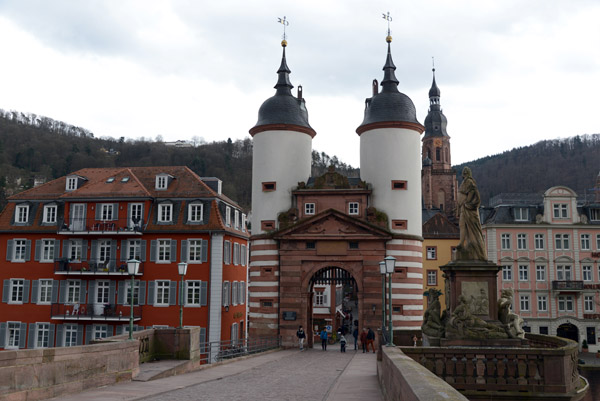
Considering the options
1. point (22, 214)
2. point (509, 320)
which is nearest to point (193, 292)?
point (22, 214)

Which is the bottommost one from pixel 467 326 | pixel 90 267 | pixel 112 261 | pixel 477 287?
pixel 467 326

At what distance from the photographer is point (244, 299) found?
155 feet

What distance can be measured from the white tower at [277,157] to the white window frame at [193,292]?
17.0ft

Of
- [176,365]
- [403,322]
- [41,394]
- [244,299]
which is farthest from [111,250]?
[41,394]

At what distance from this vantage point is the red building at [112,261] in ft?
129

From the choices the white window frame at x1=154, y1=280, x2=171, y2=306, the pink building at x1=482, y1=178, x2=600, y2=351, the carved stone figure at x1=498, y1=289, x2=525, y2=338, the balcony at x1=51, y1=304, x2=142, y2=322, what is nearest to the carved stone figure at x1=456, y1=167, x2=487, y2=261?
the carved stone figure at x1=498, y1=289, x2=525, y2=338

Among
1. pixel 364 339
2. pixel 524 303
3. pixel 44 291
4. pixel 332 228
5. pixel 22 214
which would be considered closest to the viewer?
pixel 364 339

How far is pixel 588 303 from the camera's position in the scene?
→ 5119cm

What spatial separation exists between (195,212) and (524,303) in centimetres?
2879

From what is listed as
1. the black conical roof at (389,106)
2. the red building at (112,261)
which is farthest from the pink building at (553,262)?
the red building at (112,261)

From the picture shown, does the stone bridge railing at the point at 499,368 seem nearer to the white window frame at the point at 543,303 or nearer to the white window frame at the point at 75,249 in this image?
the white window frame at the point at 75,249

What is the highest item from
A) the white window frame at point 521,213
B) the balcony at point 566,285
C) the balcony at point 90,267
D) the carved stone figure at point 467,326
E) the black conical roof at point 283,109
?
the black conical roof at point 283,109

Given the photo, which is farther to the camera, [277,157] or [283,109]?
[283,109]

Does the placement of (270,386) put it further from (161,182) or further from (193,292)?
(161,182)
